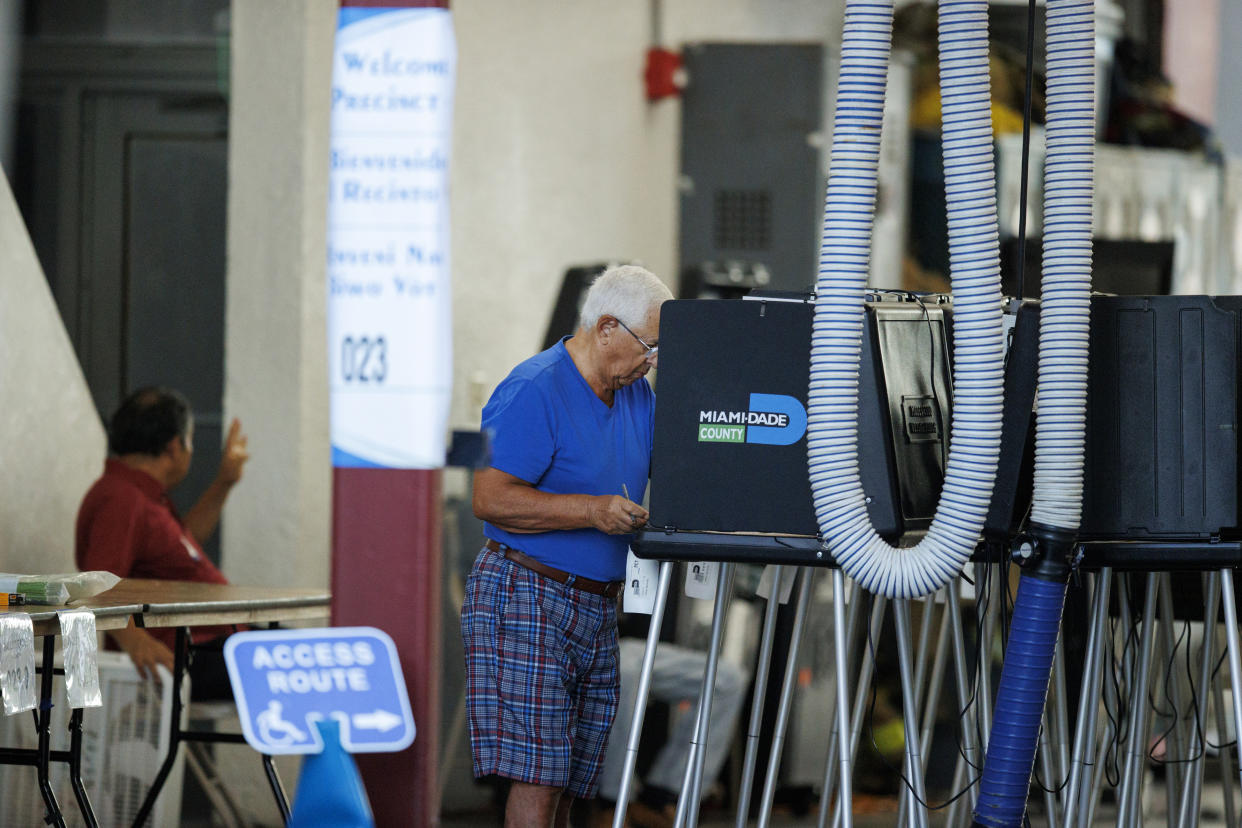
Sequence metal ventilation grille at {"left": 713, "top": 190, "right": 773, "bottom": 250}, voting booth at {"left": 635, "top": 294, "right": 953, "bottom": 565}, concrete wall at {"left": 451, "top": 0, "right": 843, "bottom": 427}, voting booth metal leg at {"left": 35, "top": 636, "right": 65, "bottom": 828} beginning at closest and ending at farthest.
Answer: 1. voting booth at {"left": 635, "top": 294, "right": 953, "bottom": 565}
2. voting booth metal leg at {"left": 35, "top": 636, "right": 65, "bottom": 828}
3. concrete wall at {"left": 451, "top": 0, "right": 843, "bottom": 427}
4. metal ventilation grille at {"left": 713, "top": 190, "right": 773, "bottom": 250}

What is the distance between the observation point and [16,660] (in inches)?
116

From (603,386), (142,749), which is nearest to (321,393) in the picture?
(142,749)

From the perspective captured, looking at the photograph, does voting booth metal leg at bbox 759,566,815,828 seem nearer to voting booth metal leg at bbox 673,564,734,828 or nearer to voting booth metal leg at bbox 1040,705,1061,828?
voting booth metal leg at bbox 673,564,734,828

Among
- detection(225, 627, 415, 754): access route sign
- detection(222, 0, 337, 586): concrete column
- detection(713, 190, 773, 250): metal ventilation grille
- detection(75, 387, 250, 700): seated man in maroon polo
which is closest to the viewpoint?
detection(225, 627, 415, 754): access route sign

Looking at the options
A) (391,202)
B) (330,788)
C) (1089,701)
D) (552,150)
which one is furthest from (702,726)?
(552,150)

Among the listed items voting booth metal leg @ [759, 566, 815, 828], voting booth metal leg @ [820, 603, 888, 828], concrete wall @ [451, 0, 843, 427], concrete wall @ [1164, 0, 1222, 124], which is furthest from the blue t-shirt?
concrete wall @ [1164, 0, 1222, 124]

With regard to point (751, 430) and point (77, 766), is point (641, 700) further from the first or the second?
point (77, 766)

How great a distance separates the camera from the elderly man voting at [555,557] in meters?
2.93

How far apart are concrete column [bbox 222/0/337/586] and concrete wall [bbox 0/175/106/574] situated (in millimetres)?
477

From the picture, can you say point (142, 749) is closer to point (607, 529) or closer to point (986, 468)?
point (607, 529)

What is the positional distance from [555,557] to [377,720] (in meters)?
1.09

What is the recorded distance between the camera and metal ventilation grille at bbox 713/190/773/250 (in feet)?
20.4

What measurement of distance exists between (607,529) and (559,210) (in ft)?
11.3

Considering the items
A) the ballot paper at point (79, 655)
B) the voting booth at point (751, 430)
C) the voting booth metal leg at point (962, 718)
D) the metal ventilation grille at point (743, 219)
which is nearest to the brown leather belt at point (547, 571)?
the voting booth at point (751, 430)
